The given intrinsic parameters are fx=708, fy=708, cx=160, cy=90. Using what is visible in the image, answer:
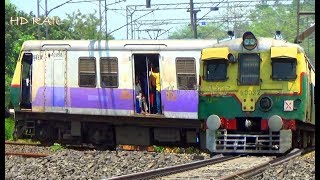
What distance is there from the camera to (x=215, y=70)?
15.4 metres

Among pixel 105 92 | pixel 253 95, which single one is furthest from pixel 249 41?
pixel 105 92

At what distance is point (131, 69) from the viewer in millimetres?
18219

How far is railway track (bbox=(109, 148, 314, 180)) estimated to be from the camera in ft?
35.4

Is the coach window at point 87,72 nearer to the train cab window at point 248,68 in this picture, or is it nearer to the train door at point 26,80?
the train door at point 26,80

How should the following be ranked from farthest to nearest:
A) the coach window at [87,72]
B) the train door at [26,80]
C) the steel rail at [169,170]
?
the train door at [26,80] → the coach window at [87,72] → the steel rail at [169,170]

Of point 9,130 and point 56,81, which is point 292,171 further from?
point 9,130

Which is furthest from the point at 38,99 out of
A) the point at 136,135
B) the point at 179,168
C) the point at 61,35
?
the point at 61,35

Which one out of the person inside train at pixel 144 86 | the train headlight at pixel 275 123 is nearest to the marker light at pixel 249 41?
the train headlight at pixel 275 123

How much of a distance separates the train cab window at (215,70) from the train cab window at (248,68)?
345mm

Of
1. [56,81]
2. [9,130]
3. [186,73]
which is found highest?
[186,73]

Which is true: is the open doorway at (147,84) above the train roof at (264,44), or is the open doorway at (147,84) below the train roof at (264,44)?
below

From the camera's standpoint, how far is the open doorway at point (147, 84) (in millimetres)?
18188

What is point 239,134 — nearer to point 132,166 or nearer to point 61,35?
point 132,166

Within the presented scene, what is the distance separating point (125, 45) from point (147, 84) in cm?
117
